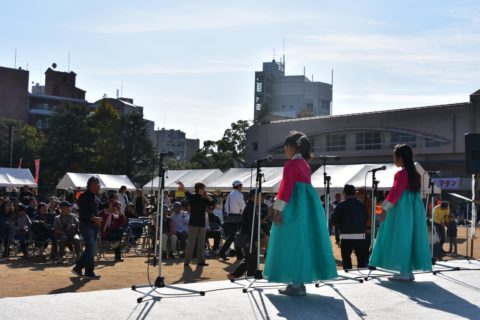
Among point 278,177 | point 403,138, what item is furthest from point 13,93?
point 278,177

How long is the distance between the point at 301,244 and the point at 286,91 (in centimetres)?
12223

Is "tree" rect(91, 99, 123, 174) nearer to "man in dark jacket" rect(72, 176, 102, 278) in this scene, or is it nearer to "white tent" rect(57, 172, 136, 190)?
"white tent" rect(57, 172, 136, 190)

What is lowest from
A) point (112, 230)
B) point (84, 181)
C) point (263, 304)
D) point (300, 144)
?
point (263, 304)

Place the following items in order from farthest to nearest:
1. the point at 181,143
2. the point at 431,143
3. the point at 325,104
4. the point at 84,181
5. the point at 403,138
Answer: the point at 181,143 → the point at 325,104 → the point at 403,138 → the point at 431,143 → the point at 84,181

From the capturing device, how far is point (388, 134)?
2395 inches

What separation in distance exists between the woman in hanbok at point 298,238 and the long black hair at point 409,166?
2.10 m

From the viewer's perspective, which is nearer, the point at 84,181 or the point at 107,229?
the point at 107,229

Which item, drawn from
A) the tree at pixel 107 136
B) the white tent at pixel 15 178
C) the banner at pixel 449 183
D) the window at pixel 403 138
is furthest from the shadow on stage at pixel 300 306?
the tree at pixel 107 136

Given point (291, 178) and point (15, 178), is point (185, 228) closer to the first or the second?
point (291, 178)

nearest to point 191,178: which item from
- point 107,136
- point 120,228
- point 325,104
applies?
point 120,228

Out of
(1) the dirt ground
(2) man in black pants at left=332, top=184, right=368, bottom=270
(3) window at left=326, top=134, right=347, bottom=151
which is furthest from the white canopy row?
(3) window at left=326, top=134, right=347, bottom=151

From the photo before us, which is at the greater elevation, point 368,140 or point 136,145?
point 368,140

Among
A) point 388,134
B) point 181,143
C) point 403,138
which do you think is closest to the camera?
point 403,138

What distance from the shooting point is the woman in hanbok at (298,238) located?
750cm
